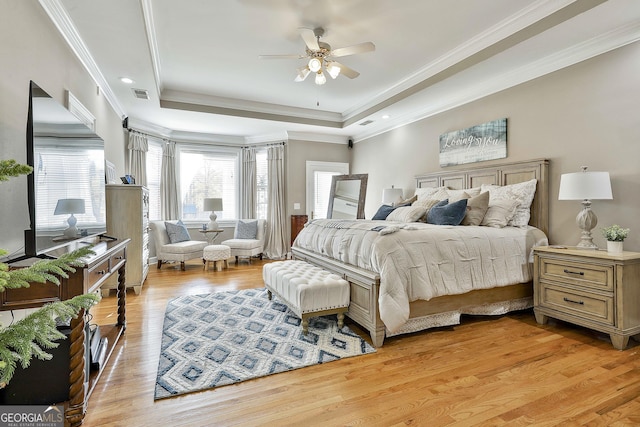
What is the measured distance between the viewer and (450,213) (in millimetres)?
3469

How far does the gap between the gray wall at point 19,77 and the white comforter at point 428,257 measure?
2382 millimetres

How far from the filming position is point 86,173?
223 cm

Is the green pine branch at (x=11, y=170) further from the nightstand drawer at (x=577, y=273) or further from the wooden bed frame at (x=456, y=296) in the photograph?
the nightstand drawer at (x=577, y=273)

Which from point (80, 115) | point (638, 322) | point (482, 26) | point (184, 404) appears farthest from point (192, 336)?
point (482, 26)

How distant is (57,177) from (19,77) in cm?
75

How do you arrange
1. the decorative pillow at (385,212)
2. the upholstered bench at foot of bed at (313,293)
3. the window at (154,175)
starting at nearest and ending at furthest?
the upholstered bench at foot of bed at (313,293) → the decorative pillow at (385,212) → the window at (154,175)

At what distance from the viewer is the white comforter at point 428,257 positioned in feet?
8.20

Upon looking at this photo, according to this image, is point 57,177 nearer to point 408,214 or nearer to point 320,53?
point 320,53

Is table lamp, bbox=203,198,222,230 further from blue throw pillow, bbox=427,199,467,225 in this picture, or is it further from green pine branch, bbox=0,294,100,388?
green pine branch, bbox=0,294,100,388

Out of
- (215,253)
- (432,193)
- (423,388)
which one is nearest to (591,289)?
(423,388)

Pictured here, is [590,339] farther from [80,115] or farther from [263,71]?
[80,115]

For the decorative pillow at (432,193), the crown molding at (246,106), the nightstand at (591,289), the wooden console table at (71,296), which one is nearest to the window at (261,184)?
the crown molding at (246,106)

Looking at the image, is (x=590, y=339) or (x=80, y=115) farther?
(x=80, y=115)

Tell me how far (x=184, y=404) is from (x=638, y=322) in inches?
133
